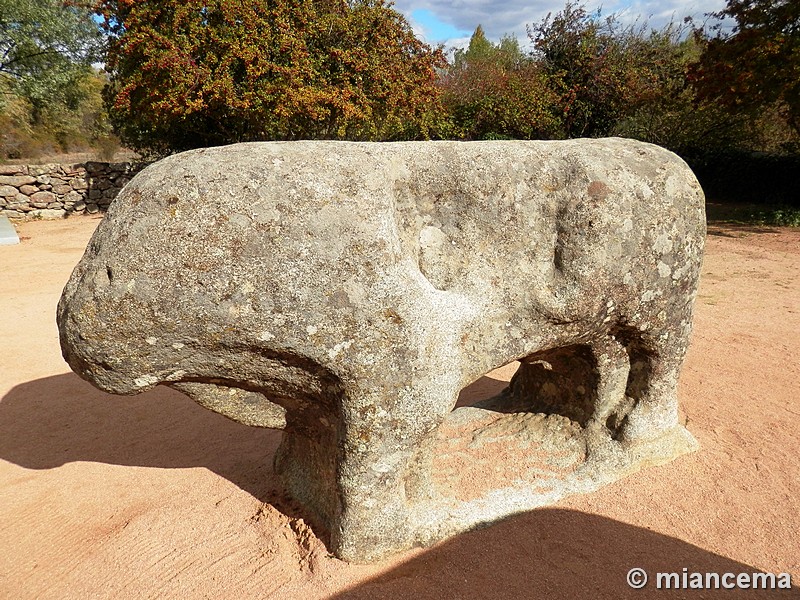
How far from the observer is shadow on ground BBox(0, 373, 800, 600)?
248 centimetres

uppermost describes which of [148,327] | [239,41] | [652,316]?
[239,41]

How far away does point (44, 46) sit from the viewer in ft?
54.2

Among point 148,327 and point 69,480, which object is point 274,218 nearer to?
point 148,327

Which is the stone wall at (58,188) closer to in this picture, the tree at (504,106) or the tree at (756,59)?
the tree at (504,106)

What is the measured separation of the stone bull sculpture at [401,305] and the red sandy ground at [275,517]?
174 mm

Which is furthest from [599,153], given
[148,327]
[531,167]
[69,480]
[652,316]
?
[69,480]

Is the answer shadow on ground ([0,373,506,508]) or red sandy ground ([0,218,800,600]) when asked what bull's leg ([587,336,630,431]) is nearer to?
red sandy ground ([0,218,800,600])

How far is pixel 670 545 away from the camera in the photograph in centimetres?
276

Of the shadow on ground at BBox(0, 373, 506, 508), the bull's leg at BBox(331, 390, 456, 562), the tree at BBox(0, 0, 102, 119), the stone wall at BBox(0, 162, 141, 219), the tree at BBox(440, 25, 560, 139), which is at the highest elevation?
the tree at BBox(0, 0, 102, 119)

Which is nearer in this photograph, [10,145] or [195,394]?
[195,394]

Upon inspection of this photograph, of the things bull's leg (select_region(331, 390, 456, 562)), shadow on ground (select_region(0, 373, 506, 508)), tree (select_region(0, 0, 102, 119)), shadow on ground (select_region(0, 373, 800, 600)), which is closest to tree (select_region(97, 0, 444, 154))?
tree (select_region(0, 0, 102, 119))

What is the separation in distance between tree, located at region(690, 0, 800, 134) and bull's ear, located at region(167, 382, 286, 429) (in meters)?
12.0

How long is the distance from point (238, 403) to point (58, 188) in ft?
46.5

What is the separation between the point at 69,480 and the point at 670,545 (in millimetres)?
3409
